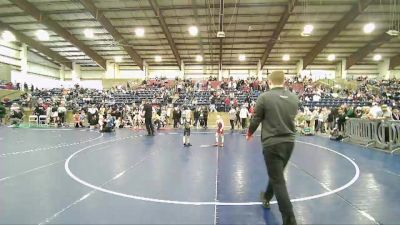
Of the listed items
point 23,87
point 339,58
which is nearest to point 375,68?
point 339,58

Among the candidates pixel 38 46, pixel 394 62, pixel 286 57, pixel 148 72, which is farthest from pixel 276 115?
pixel 394 62

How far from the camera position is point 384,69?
40406mm

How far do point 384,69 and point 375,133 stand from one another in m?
34.0

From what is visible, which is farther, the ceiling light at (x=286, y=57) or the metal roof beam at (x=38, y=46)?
the ceiling light at (x=286, y=57)

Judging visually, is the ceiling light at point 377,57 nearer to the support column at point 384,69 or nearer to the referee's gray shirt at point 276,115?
the support column at point 384,69

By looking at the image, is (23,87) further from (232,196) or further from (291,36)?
(232,196)

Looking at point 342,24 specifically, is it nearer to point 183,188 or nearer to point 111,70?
point 111,70

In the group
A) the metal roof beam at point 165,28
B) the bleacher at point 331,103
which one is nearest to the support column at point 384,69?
the bleacher at point 331,103

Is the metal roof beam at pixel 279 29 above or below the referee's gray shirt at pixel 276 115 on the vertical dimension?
above

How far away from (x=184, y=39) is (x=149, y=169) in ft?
93.2

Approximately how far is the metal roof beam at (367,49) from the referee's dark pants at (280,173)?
106 feet

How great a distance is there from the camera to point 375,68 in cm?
4222

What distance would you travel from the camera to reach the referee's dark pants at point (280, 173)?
3570 mm

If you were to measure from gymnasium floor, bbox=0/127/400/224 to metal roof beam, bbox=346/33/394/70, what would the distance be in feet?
88.2
